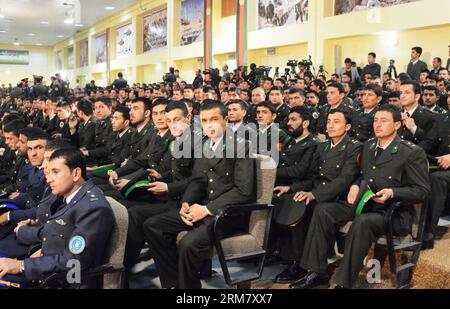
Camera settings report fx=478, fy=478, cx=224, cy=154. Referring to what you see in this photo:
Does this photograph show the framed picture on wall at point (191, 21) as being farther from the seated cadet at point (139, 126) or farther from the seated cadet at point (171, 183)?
the seated cadet at point (171, 183)

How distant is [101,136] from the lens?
598 cm

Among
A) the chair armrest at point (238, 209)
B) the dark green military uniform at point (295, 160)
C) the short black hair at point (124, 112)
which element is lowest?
the chair armrest at point (238, 209)

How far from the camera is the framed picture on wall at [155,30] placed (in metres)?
18.9

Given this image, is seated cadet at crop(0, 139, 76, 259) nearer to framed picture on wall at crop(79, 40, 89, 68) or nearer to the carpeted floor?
the carpeted floor

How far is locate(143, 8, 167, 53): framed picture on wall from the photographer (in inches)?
742

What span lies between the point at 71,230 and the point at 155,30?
1825 centimetres

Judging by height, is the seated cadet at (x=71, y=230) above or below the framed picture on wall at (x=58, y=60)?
below

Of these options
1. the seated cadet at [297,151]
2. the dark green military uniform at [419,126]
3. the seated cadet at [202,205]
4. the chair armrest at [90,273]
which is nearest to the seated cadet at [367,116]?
the dark green military uniform at [419,126]

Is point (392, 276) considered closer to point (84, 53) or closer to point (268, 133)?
point (268, 133)

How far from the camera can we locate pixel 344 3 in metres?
10.9

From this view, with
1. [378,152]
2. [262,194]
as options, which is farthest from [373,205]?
[262,194]

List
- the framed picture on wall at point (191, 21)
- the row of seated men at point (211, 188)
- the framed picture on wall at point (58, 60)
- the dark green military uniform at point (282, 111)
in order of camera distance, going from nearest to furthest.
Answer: the row of seated men at point (211, 188) < the dark green military uniform at point (282, 111) < the framed picture on wall at point (191, 21) < the framed picture on wall at point (58, 60)
